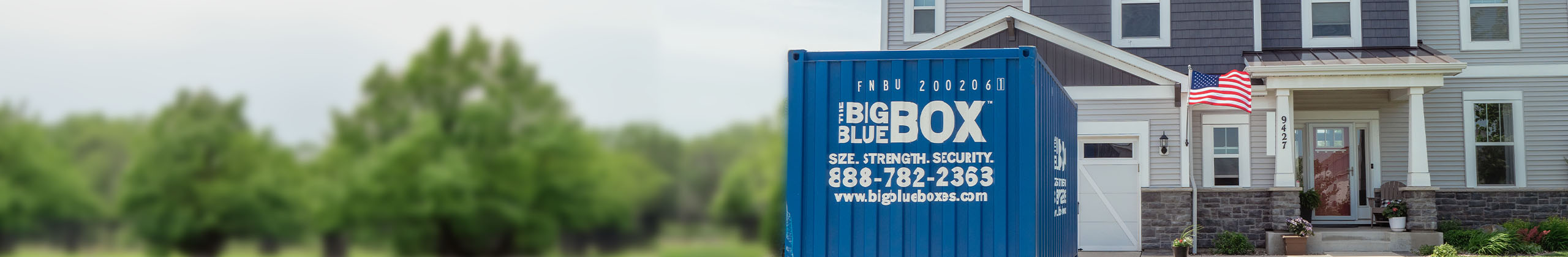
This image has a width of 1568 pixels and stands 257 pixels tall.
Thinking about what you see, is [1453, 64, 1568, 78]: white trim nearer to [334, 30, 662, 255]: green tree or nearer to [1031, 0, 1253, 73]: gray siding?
[1031, 0, 1253, 73]: gray siding

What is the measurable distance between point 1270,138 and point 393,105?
1252 centimetres

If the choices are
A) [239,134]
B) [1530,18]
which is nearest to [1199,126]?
[1530,18]

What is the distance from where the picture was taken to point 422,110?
5.70 metres

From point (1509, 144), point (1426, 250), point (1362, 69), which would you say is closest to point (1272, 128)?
point (1362, 69)

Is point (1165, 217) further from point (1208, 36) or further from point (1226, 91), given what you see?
point (1208, 36)

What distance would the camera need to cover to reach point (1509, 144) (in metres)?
15.9

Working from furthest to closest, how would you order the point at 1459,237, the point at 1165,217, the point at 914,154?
the point at 1165,217 < the point at 1459,237 < the point at 914,154

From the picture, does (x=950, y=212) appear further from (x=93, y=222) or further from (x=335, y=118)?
(x=93, y=222)

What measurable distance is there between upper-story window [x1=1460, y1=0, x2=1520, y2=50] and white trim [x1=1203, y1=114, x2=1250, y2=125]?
148 inches

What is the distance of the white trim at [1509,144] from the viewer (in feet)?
51.8

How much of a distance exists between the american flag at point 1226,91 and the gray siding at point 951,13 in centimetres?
381

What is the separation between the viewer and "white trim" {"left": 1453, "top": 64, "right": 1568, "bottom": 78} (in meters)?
15.7

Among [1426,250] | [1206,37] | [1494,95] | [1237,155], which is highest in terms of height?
[1206,37]

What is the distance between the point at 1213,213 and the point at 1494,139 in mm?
4990
